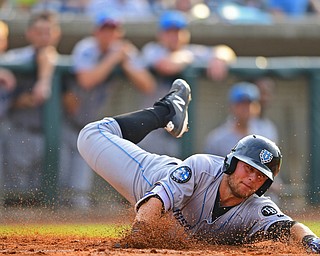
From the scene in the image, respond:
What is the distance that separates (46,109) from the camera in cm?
1009

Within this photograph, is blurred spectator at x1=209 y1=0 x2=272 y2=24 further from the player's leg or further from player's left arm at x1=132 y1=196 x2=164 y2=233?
player's left arm at x1=132 y1=196 x2=164 y2=233

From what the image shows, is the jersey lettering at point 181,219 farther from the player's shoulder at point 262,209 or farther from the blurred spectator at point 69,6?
the blurred spectator at point 69,6

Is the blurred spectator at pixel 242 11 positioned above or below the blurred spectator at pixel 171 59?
above

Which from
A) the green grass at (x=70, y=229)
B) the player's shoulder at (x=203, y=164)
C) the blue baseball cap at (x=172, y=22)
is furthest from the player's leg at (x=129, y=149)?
the blue baseball cap at (x=172, y=22)

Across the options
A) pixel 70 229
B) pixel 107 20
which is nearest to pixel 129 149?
pixel 70 229

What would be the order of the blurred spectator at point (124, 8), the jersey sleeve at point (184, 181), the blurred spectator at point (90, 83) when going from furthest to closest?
the blurred spectator at point (124, 8), the blurred spectator at point (90, 83), the jersey sleeve at point (184, 181)

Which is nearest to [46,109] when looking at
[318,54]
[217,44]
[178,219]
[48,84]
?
[48,84]

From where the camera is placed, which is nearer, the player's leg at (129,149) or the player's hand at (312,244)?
the player's hand at (312,244)

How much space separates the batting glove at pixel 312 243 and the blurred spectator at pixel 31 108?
17.0 feet

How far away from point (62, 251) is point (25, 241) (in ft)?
2.82

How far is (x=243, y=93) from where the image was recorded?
999 cm

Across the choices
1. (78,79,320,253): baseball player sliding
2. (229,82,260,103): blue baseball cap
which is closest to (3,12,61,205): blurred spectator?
(229,82,260,103): blue baseball cap

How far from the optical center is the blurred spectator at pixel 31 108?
9.71 meters

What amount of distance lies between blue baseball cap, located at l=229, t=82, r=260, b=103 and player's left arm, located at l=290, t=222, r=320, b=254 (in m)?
4.97
